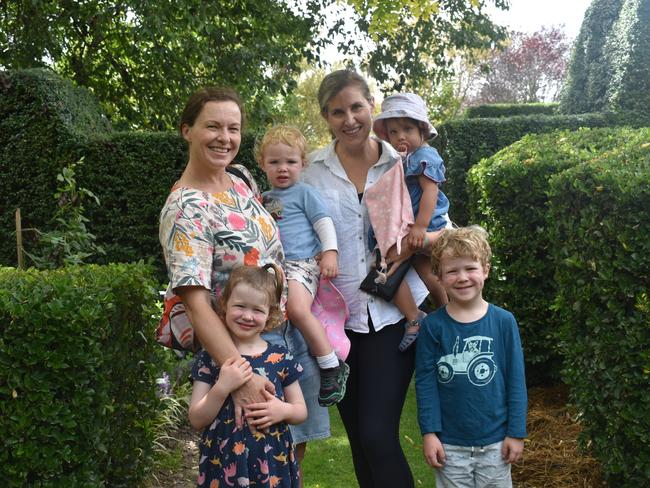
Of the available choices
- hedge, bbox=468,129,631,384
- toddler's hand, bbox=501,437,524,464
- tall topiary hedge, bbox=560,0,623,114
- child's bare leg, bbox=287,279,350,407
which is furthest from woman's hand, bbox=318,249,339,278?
tall topiary hedge, bbox=560,0,623,114

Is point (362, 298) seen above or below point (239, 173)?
below

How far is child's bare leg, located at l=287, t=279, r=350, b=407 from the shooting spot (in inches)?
104

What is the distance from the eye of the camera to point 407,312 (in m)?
2.90

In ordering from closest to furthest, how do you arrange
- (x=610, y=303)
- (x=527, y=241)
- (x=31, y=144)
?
(x=610, y=303)
(x=527, y=241)
(x=31, y=144)

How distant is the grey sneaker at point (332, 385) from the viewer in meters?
2.66

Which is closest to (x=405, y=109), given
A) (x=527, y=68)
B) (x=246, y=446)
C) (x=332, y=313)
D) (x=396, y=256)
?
(x=396, y=256)

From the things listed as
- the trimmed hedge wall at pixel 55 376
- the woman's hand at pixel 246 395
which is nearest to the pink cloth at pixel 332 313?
the woman's hand at pixel 246 395

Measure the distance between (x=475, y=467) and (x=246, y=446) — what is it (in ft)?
3.05

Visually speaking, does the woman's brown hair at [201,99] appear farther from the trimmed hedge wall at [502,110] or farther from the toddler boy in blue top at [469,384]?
the trimmed hedge wall at [502,110]

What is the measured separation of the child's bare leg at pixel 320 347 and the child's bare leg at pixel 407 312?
12.4 inches

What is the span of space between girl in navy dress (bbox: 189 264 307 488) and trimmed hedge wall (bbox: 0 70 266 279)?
6134 millimetres

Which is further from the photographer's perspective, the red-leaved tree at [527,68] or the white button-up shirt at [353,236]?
the red-leaved tree at [527,68]

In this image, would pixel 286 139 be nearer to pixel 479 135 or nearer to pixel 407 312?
pixel 407 312

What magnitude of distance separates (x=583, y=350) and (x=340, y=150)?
1622mm
